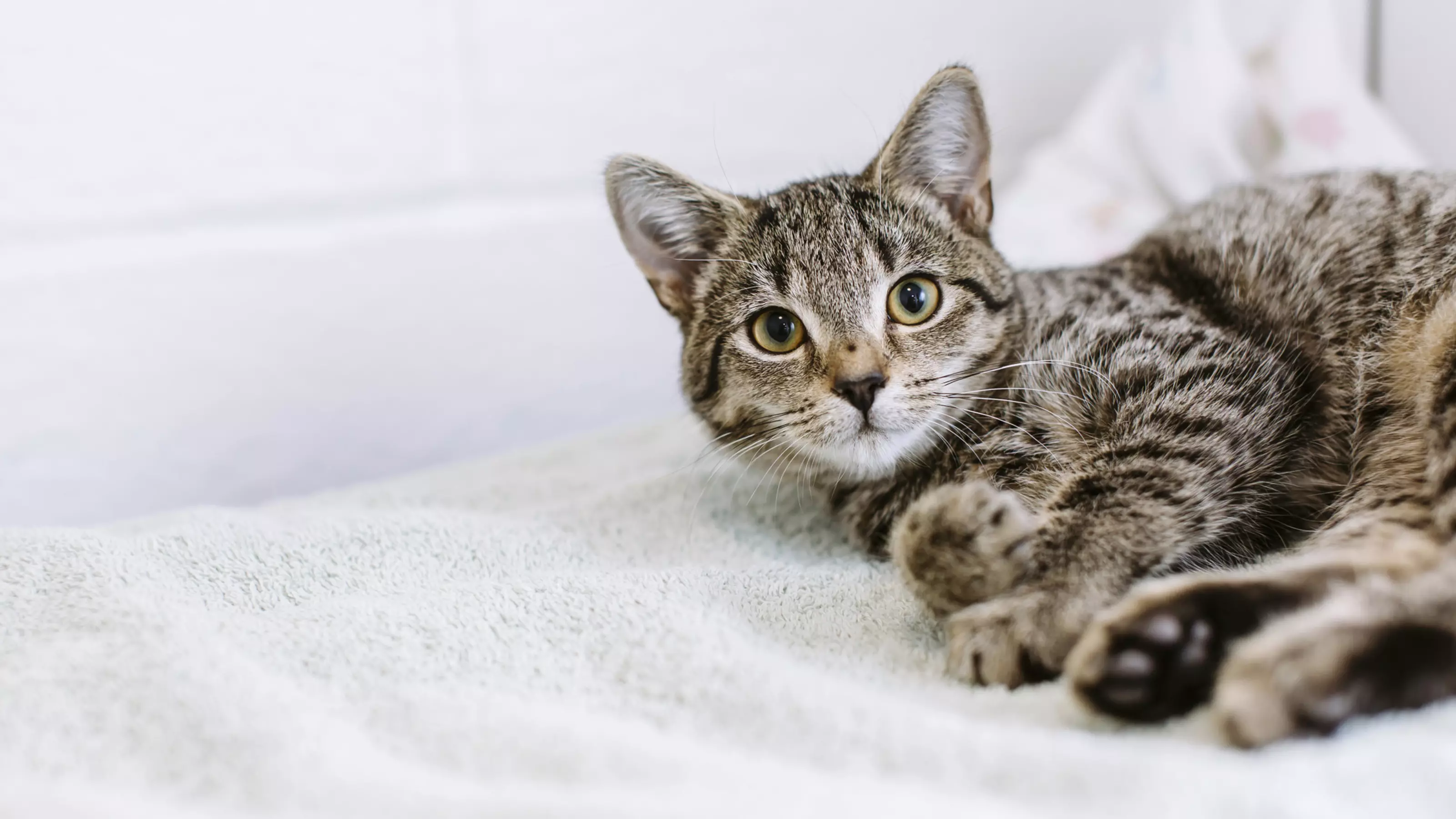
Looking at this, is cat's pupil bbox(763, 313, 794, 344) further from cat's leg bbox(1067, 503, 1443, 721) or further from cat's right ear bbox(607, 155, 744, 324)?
cat's leg bbox(1067, 503, 1443, 721)

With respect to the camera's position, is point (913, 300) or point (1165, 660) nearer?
point (1165, 660)

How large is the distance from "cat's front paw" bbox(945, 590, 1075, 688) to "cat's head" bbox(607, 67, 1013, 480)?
326 millimetres

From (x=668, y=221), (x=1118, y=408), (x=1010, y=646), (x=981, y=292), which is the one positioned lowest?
(x=1010, y=646)

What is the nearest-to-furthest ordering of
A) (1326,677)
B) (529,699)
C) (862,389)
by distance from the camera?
(1326,677) < (529,699) < (862,389)

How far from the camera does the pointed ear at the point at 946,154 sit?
1379 millimetres

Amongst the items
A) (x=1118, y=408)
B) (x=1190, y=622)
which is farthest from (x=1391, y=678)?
(x=1118, y=408)

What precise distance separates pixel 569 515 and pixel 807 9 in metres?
1.36

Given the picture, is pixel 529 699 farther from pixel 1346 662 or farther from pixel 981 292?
pixel 981 292

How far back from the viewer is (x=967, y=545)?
1015mm

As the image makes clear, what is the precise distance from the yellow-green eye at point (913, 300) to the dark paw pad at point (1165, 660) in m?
0.57

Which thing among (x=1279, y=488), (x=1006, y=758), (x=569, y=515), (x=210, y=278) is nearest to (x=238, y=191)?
(x=210, y=278)

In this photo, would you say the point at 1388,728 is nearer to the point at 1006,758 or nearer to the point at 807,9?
the point at 1006,758

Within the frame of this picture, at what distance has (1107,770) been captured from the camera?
0.71 m

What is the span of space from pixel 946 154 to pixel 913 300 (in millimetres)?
249
